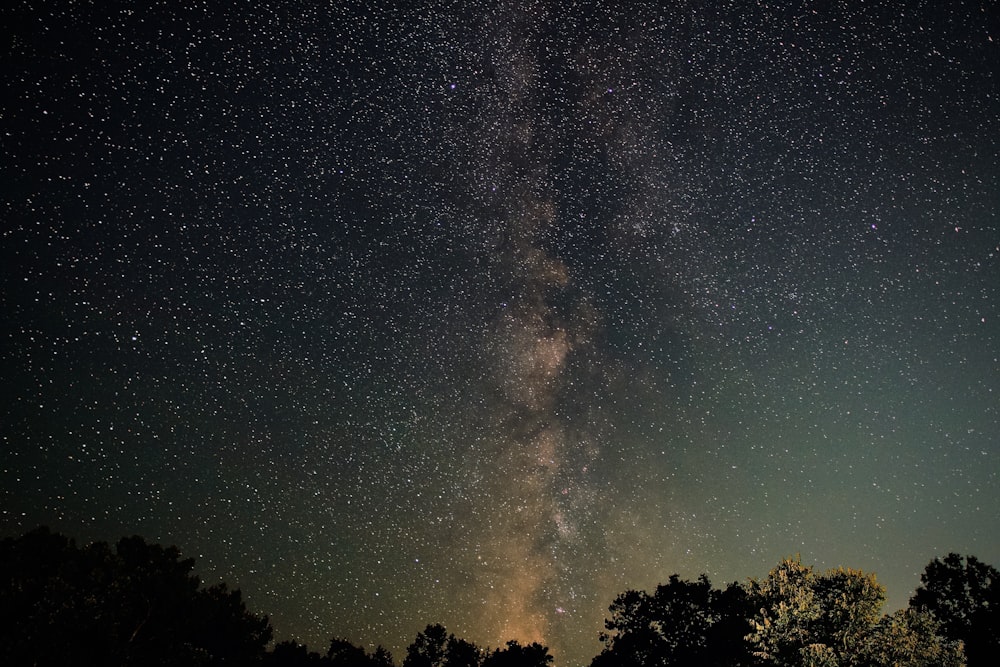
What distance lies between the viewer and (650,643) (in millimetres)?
24656

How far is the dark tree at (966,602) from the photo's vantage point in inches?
647

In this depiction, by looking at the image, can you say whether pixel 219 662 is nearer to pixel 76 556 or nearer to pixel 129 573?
pixel 129 573

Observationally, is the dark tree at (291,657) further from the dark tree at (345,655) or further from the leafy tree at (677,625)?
the leafy tree at (677,625)

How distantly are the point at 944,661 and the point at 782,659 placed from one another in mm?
4720

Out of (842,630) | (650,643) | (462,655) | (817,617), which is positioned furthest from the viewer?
(462,655)

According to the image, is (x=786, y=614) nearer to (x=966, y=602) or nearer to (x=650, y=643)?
(x=966, y=602)

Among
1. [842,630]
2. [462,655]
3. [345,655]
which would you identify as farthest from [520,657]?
[842,630]

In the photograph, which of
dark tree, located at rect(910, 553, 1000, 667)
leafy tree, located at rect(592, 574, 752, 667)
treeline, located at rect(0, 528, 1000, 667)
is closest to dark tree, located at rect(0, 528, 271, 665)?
treeline, located at rect(0, 528, 1000, 667)

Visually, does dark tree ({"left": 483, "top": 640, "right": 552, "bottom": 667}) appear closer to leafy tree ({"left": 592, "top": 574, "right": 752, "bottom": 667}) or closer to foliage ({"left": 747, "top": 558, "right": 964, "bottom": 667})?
leafy tree ({"left": 592, "top": 574, "right": 752, "bottom": 667})

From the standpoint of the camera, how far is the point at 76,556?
18688mm

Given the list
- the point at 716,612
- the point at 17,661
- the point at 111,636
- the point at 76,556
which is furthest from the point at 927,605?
the point at 76,556

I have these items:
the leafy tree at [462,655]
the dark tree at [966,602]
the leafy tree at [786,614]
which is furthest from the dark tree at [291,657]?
the dark tree at [966,602]

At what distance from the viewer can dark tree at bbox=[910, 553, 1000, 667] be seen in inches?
647

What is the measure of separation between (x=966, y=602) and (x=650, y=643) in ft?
41.5
